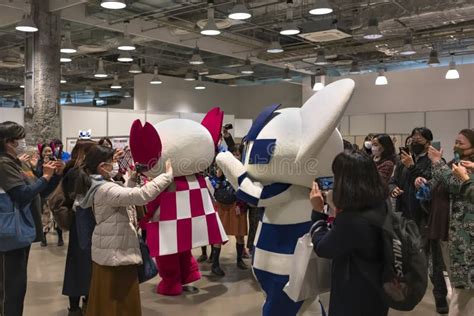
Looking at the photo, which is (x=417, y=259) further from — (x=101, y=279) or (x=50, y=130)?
(x=50, y=130)

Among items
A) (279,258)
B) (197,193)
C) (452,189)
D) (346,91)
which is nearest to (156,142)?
(197,193)

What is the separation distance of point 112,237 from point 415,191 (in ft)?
8.07

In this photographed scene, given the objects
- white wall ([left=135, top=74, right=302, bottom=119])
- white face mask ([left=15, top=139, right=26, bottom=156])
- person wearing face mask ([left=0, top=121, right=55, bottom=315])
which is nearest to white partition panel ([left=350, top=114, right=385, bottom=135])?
white wall ([left=135, top=74, right=302, bottom=119])

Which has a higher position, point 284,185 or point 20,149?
point 20,149

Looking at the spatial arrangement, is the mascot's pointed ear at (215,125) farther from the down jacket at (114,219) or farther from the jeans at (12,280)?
the jeans at (12,280)

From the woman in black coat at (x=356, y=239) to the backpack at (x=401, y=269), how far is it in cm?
4

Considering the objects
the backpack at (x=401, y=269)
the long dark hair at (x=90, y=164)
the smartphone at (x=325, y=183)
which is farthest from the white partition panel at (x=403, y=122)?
the backpack at (x=401, y=269)

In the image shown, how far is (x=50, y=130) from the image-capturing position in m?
7.22

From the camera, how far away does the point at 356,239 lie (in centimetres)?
188

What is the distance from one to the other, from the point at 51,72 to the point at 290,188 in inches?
213

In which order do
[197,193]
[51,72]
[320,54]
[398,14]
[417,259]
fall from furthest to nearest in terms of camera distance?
1. [320,54]
2. [398,14]
3. [51,72]
4. [197,193]
5. [417,259]

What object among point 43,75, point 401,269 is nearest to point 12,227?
point 401,269

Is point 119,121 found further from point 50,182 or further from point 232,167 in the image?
point 232,167

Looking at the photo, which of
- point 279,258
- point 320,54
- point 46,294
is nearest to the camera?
point 279,258
